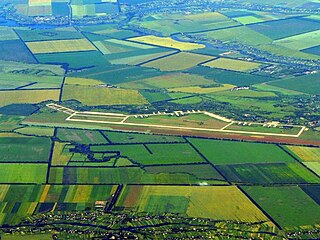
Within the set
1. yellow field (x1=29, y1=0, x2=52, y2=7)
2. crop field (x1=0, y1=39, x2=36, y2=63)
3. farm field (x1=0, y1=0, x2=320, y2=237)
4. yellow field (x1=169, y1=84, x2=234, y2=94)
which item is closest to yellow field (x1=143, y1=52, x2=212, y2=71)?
farm field (x1=0, y1=0, x2=320, y2=237)

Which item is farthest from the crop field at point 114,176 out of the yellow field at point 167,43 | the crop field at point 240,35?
the crop field at point 240,35

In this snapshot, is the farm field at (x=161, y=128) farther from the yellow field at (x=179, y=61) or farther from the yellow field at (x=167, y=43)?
the yellow field at (x=167, y=43)

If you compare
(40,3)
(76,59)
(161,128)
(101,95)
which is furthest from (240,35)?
(161,128)

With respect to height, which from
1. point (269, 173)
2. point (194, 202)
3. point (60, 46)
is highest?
point (269, 173)

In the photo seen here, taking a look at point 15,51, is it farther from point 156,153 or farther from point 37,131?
point 156,153

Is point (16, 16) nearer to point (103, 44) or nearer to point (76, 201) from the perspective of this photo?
point (103, 44)
